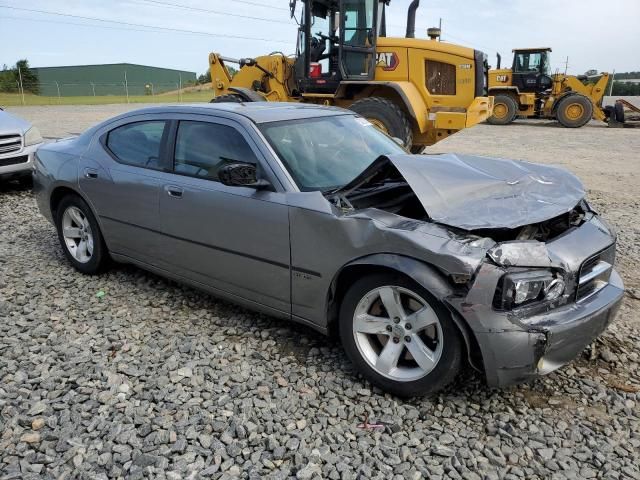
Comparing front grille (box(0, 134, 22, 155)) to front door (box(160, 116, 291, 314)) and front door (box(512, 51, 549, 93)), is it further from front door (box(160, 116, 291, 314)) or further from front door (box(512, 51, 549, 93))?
front door (box(512, 51, 549, 93))

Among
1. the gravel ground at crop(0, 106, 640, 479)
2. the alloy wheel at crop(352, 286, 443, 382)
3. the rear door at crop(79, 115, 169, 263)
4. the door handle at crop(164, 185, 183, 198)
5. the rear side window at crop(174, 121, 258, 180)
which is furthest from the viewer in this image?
the rear door at crop(79, 115, 169, 263)

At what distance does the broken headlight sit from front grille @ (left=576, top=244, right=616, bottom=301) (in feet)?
0.63

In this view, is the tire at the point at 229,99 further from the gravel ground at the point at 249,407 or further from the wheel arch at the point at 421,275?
the wheel arch at the point at 421,275

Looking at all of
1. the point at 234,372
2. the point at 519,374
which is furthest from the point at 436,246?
the point at 234,372

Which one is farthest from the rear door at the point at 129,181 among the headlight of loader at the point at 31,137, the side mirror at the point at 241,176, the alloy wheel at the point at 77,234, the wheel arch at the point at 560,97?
the wheel arch at the point at 560,97

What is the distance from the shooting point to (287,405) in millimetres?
2916

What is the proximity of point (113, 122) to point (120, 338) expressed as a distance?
75.3 inches

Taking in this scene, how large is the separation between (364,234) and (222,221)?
42.9 inches

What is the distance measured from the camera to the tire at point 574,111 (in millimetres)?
19844

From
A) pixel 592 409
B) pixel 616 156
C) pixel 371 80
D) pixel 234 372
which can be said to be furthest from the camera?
pixel 616 156

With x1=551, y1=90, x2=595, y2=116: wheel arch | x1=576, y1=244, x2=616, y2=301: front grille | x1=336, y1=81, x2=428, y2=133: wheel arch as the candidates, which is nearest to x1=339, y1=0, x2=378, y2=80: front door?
x1=336, y1=81, x2=428, y2=133: wheel arch

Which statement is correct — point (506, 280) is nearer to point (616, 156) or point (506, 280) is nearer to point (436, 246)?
point (436, 246)

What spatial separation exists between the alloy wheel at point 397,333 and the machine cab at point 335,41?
27.1ft

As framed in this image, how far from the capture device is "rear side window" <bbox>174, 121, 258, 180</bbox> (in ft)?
11.8
